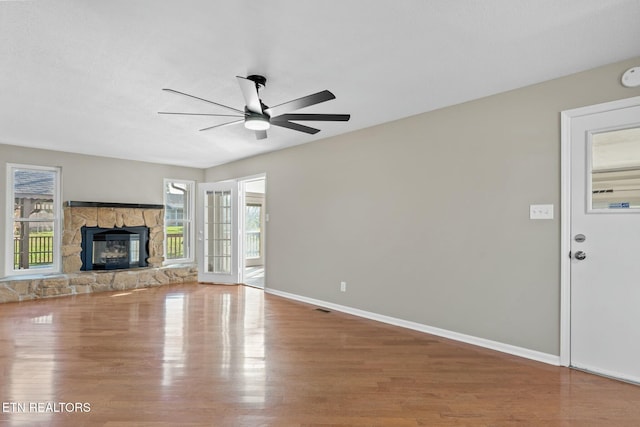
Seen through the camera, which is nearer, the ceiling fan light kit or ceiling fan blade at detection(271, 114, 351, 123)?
ceiling fan blade at detection(271, 114, 351, 123)

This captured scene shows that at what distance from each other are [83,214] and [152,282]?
168cm

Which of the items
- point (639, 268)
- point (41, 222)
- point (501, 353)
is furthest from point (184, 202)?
point (639, 268)

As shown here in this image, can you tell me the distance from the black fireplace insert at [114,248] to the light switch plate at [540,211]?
6.46 metres

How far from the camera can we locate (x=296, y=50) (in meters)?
2.43

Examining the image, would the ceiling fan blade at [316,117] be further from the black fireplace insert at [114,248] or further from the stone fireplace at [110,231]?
the black fireplace insert at [114,248]

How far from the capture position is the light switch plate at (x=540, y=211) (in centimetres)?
288

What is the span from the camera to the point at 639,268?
98.9 inches

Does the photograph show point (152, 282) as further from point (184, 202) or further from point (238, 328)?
point (238, 328)

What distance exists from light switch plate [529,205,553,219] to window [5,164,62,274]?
6935 millimetres

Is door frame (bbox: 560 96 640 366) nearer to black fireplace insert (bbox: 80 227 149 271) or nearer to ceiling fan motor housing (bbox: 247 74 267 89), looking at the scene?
ceiling fan motor housing (bbox: 247 74 267 89)

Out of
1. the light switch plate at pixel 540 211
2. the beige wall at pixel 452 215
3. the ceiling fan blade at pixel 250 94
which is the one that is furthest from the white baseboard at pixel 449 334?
the ceiling fan blade at pixel 250 94

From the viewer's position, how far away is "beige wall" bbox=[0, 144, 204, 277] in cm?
531

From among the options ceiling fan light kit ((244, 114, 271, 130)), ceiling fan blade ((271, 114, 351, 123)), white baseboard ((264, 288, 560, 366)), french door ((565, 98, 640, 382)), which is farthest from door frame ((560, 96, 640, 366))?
ceiling fan light kit ((244, 114, 271, 130))

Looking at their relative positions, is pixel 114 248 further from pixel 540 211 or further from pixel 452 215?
pixel 540 211
